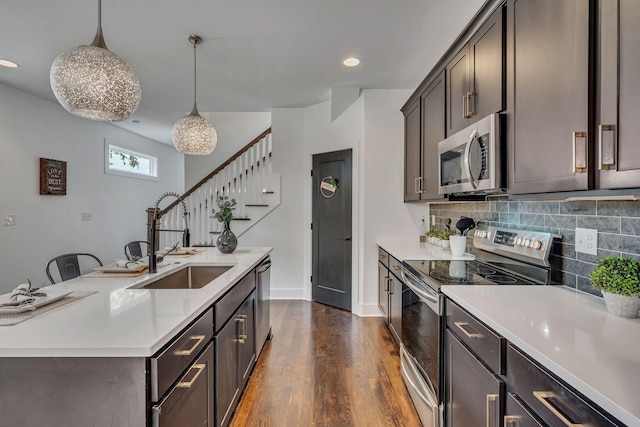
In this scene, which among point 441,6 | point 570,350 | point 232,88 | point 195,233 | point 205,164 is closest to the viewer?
point 570,350

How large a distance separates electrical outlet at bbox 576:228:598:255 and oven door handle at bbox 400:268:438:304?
710 mm

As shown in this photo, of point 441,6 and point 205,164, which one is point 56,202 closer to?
point 205,164

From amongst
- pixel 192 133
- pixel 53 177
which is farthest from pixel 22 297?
pixel 53 177

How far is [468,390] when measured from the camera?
142 cm

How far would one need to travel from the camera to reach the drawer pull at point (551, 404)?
0.84 m

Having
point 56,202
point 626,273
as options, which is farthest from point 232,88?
point 626,273

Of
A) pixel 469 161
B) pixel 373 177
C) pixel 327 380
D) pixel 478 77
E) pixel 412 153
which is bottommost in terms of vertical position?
pixel 327 380

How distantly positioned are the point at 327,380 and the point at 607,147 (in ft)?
7.38

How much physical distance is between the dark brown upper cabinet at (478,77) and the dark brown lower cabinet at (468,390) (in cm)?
127

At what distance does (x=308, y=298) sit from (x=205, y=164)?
3760mm

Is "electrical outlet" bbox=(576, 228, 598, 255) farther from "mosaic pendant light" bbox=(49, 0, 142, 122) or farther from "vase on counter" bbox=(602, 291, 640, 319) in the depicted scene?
"mosaic pendant light" bbox=(49, 0, 142, 122)

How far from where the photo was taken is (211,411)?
1.56m

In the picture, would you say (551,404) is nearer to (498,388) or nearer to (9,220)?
(498,388)

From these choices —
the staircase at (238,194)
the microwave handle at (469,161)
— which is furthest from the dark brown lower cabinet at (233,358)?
the staircase at (238,194)
